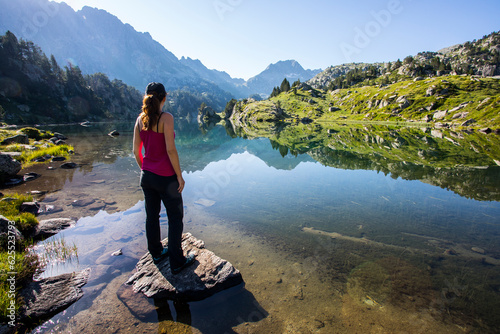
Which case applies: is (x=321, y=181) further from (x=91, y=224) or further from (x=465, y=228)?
(x=91, y=224)

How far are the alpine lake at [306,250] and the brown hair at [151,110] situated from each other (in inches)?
194

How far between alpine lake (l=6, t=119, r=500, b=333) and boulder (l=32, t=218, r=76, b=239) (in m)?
0.49

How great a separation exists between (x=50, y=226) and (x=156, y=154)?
784 centimetres

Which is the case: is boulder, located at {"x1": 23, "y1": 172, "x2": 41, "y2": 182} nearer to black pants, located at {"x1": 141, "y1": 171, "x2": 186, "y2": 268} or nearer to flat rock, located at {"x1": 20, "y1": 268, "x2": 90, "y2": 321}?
flat rock, located at {"x1": 20, "y1": 268, "x2": 90, "y2": 321}

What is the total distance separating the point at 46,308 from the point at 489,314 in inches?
452

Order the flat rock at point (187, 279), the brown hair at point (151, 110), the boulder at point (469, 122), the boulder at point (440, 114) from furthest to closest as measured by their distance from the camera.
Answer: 1. the boulder at point (440, 114)
2. the boulder at point (469, 122)
3. the flat rock at point (187, 279)
4. the brown hair at point (151, 110)

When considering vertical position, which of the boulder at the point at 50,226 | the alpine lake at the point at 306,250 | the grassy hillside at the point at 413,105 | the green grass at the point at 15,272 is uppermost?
the grassy hillside at the point at 413,105

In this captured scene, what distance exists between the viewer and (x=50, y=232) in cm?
942

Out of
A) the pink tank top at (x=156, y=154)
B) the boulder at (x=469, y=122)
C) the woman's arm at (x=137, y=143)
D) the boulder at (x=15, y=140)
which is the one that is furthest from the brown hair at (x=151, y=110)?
the boulder at (x=469, y=122)

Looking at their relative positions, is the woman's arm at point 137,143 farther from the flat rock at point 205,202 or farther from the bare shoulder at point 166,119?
the flat rock at point 205,202

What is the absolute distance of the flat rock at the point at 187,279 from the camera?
20.2 feet

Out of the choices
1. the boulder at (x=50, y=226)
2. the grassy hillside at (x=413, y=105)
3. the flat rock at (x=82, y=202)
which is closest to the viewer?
the boulder at (x=50, y=226)

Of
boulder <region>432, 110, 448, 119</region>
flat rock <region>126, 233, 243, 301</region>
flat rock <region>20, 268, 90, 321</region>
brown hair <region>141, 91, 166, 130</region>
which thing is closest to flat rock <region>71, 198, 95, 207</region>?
flat rock <region>20, 268, 90, 321</region>

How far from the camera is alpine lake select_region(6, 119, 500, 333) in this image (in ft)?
18.2
